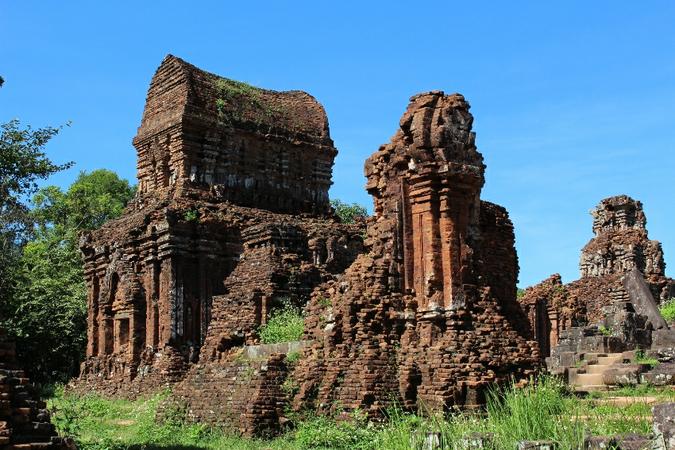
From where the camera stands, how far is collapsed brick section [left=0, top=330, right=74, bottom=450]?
33.3 feet

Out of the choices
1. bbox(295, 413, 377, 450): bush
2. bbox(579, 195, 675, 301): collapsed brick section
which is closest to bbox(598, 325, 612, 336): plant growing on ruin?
bbox(295, 413, 377, 450): bush

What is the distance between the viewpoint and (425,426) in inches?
416

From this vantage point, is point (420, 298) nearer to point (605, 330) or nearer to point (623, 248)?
point (605, 330)

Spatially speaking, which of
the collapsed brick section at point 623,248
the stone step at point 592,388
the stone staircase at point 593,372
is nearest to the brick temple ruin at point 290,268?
the stone step at point 592,388

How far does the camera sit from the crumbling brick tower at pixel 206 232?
21172mm

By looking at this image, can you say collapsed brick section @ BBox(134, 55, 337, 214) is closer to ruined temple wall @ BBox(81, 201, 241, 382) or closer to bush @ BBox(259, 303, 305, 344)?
ruined temple wall @ BBox(81, 201, 241, 382)

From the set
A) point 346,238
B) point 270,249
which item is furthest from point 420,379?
point 346,238

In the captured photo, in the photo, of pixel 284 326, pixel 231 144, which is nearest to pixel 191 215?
pixel 231 144

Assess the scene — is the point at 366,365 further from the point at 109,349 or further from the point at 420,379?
the point at 109,349

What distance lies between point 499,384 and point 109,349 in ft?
54.1

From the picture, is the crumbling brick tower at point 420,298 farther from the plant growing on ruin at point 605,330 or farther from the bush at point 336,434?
the plant growing on ruin at point 605,330

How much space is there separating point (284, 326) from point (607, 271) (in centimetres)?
2469

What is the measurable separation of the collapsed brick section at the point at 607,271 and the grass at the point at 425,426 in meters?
16.5

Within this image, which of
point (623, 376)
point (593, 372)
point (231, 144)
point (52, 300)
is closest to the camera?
point (623, 376)
